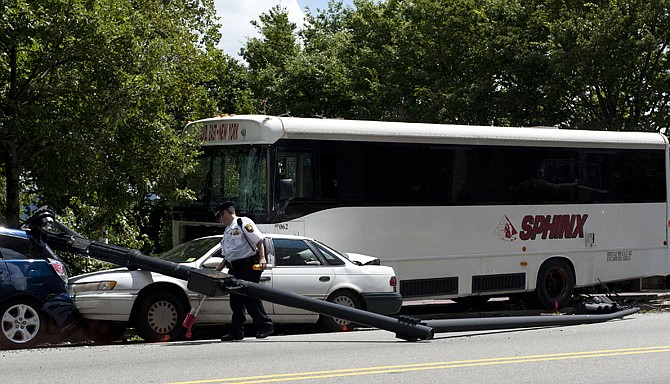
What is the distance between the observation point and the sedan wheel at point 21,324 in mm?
11125

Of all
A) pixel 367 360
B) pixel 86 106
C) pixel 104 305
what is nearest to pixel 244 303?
pixel 104 305

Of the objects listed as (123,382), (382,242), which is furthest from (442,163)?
(123,382)

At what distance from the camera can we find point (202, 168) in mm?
16000

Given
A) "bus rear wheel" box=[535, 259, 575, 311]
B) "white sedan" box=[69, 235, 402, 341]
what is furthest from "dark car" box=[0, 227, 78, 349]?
"bus rear wheel" box=[535, 259, 575, 311]

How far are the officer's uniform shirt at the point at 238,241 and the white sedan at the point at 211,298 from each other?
1.88 ft

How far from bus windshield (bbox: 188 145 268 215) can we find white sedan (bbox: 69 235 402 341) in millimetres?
1525

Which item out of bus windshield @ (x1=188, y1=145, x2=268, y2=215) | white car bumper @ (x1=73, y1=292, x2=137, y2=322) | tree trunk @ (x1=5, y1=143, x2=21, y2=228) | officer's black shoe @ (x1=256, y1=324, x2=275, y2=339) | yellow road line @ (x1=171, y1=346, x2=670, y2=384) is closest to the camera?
yellow road line @ (x1=171, y1=346, x2=670, y2=384)

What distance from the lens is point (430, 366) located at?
9617mm

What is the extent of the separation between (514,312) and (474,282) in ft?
4.04

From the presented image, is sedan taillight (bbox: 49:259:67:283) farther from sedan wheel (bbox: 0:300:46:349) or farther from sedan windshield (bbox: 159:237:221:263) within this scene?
sedan windshield (bbox: 159:237:221:263)

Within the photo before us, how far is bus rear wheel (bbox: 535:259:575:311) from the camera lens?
17828 millimetres

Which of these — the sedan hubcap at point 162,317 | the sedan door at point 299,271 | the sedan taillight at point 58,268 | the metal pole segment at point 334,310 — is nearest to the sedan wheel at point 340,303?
the sedan door at point 299,271

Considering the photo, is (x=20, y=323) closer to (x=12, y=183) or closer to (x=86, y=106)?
(x=12, y=183)

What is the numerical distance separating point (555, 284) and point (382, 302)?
19.2 ft
